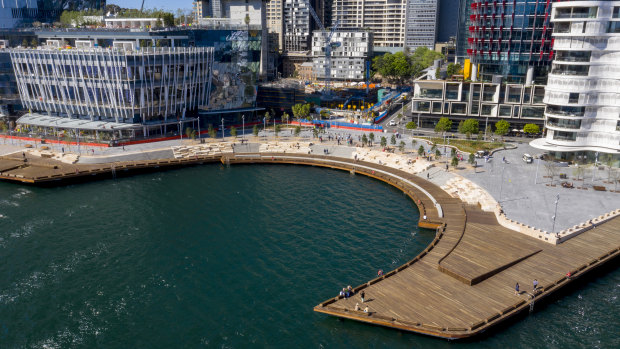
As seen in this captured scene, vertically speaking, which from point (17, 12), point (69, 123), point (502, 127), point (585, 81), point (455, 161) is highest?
point (17, 12)

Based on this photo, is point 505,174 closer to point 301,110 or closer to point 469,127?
point 469,127

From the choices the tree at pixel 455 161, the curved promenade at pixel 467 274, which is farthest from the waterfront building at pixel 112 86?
the curved promenade at pixel 467 274

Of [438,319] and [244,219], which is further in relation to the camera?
[244,219]

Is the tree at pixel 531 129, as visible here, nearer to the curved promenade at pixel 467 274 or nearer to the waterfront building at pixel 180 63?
A: the curved promenade at pixel 467 274

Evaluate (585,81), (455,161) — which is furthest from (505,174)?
(585,81)

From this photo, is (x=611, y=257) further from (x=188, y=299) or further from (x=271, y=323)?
(x=188, y=299)

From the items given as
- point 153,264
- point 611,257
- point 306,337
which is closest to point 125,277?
point 153,264

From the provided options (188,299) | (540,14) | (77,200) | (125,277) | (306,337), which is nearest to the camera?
(306,337)
